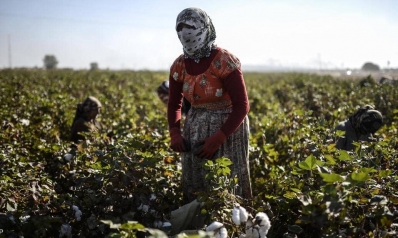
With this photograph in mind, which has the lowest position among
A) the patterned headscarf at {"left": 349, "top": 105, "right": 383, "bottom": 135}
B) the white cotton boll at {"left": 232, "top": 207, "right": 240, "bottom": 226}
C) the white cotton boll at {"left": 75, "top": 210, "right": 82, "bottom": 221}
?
the white cotton boll at {"left": 75, "top": 210, "right": 82, "bottom": 221}

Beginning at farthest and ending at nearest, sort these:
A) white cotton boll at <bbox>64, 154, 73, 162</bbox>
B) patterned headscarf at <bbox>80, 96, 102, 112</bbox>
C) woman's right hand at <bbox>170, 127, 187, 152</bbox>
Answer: patterned headscarf at <bbox>80, 96, 102, 112</bbox> < white cotton boll at <bbox>64, 154, 73, 162</bbox> < woman's right hand at <bbox>170, 127, 187, 152</bbox>

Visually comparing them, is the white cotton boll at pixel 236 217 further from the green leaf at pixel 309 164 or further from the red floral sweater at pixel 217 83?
the red floral sweater at pixel 217 83

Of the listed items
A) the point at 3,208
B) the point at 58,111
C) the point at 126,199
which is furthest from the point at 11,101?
the point at 126,199

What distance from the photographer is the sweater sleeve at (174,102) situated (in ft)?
7.12

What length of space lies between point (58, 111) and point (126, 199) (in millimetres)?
3454

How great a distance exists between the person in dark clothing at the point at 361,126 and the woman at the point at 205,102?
56.8 inches

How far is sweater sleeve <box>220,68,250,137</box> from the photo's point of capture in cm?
190

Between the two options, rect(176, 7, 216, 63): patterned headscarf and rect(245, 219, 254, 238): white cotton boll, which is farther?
rect(176, 7, 216, 63): patterned headscarf

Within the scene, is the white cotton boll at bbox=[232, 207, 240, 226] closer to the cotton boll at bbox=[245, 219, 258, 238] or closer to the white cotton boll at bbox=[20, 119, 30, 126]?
the cotton boll at bbox=[245, 219, 258, 238]

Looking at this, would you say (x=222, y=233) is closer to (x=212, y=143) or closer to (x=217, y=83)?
(x=212, y=143)

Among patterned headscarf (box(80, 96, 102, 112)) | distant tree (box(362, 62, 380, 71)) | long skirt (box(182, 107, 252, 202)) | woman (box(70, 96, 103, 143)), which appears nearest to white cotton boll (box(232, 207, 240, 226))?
long skirt (box(182, 107, 252, 202))

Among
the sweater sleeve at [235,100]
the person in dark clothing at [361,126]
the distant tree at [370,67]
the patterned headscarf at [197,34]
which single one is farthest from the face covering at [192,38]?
the distant tree at [370,67]

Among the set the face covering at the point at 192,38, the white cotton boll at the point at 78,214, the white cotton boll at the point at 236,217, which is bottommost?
the white cotton boll at the point at 78,214

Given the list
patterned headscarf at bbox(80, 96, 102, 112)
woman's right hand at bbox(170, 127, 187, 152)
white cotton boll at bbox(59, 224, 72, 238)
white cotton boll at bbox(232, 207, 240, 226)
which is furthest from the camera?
patterned headscarf at bbox(80, 96, 102, 112)
